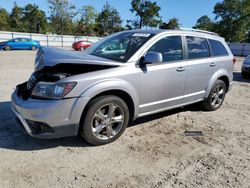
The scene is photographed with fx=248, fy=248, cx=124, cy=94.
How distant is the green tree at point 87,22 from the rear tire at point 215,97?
5597 centimetres

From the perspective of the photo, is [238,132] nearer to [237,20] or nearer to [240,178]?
[240,178]

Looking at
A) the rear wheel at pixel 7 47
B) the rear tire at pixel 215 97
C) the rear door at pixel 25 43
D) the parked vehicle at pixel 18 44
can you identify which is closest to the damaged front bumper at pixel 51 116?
the rear tire at pixel 215 97

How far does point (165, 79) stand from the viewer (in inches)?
167

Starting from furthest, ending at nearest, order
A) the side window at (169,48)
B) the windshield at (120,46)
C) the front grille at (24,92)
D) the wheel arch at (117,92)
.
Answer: the side window at (169,48)
the windshield at (120,46)
the front grille at (24,92)
the wheel arch at (117,92)

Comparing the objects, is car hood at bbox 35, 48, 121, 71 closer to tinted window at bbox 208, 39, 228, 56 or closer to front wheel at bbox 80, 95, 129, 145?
front wheel at bbox 80, 95, 129, 145

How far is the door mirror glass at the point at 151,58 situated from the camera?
381 cm

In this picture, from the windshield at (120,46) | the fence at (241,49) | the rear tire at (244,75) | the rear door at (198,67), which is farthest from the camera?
the fence at (241,49)

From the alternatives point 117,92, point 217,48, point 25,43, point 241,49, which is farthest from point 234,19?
point 117,92

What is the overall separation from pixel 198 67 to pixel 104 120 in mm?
2256

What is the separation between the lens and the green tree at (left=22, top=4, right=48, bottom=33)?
69875 millimetres

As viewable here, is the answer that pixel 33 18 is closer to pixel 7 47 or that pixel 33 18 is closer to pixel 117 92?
pixel 7 47

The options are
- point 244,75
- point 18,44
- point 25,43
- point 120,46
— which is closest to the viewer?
point 120,46

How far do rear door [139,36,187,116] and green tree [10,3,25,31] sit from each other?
68.2 m

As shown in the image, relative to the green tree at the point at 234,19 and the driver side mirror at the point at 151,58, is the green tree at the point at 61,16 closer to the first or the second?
the green tree at the point at 234,19
